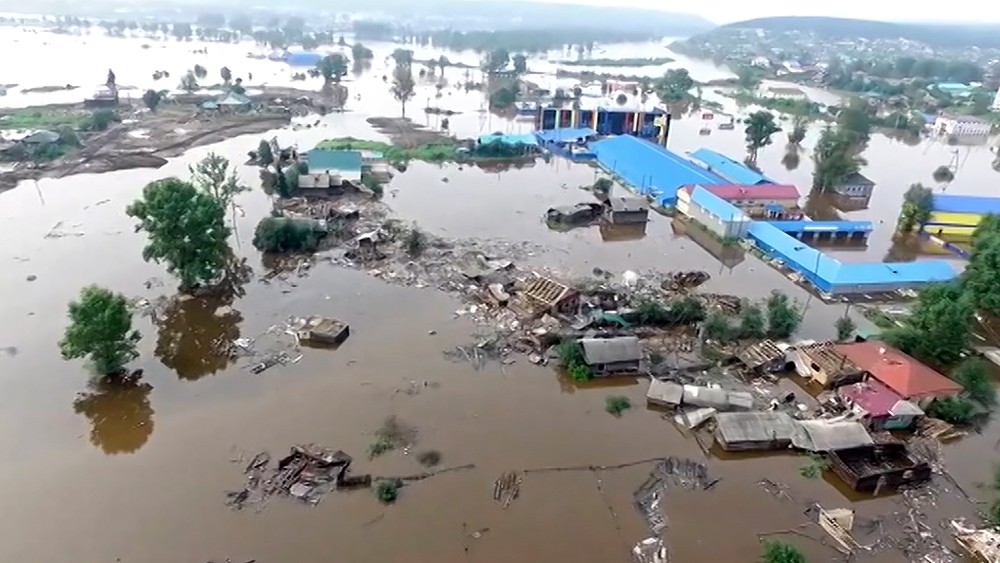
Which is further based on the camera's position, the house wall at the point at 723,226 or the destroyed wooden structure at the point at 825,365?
the house wall at the point at 723,226

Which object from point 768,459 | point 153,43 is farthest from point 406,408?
point 153,43

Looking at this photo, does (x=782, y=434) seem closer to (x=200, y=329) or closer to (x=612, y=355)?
(x=612, y=355)

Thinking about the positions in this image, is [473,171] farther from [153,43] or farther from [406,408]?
[153,43]

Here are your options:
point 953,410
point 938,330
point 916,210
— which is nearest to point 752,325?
point 938,330

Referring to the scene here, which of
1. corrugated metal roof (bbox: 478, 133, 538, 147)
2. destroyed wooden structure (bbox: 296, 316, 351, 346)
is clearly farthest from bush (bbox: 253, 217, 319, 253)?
corrugated metal roof (bbox: 478, 133, 538, 147)

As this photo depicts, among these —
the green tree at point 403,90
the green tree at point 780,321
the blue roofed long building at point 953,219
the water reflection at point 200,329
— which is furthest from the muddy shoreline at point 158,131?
the blue roofed long building at point 953,219

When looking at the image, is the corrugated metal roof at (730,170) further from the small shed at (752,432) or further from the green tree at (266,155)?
the green tree at (266,155)
